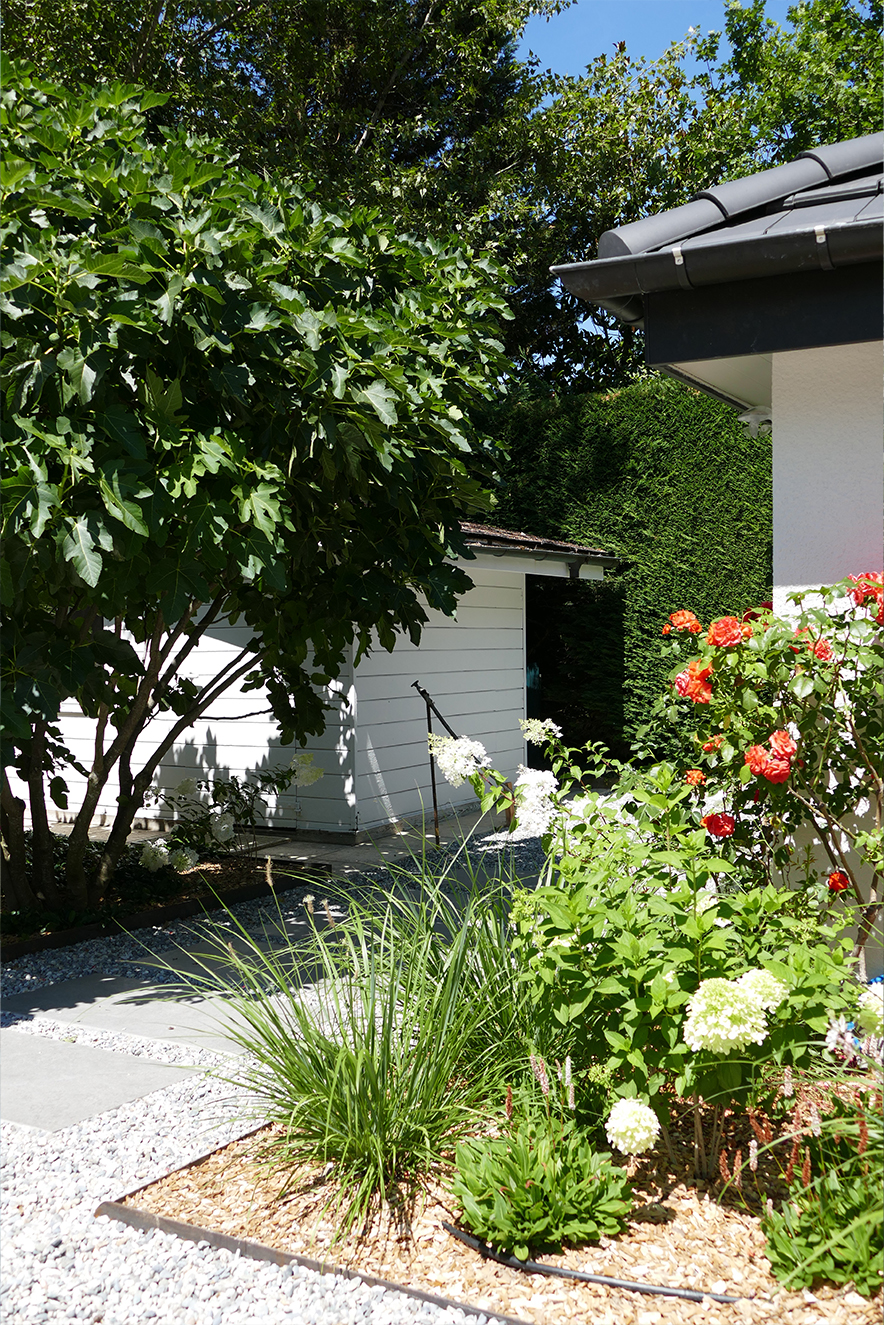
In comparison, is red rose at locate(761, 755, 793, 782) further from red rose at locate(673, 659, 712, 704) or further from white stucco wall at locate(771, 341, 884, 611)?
white stucco wall at locate(771, 341, 884, 611)

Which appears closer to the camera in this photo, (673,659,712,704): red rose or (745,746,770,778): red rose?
(745,746,770,778): red rose

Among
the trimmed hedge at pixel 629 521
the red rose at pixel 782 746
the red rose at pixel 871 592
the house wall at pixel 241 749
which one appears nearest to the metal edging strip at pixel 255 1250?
the red rose at pixel 782 746

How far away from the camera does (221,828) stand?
22.0 feet

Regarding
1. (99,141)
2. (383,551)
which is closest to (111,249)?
(99,141)

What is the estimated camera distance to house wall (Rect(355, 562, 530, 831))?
26.7ft

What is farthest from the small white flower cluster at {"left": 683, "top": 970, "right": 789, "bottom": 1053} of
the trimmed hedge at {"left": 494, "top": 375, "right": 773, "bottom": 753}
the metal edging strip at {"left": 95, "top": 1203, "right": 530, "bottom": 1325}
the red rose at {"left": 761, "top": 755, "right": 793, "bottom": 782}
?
the trimmed hedge at {"left": 494, "top": 375, "right": 773, "bottom": 753}

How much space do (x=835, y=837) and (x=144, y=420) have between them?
123 inches

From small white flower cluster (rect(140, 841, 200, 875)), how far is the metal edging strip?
3.68 meters

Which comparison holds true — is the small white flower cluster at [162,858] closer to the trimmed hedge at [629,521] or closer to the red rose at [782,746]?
the red rose at [782,746]

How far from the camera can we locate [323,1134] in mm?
2621

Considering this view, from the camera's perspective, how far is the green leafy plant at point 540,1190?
2258mm

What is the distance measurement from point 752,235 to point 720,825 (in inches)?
75.3

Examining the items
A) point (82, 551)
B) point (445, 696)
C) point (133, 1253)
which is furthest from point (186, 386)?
point (445, 696)

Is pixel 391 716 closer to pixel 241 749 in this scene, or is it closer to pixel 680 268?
pixel 241 749
